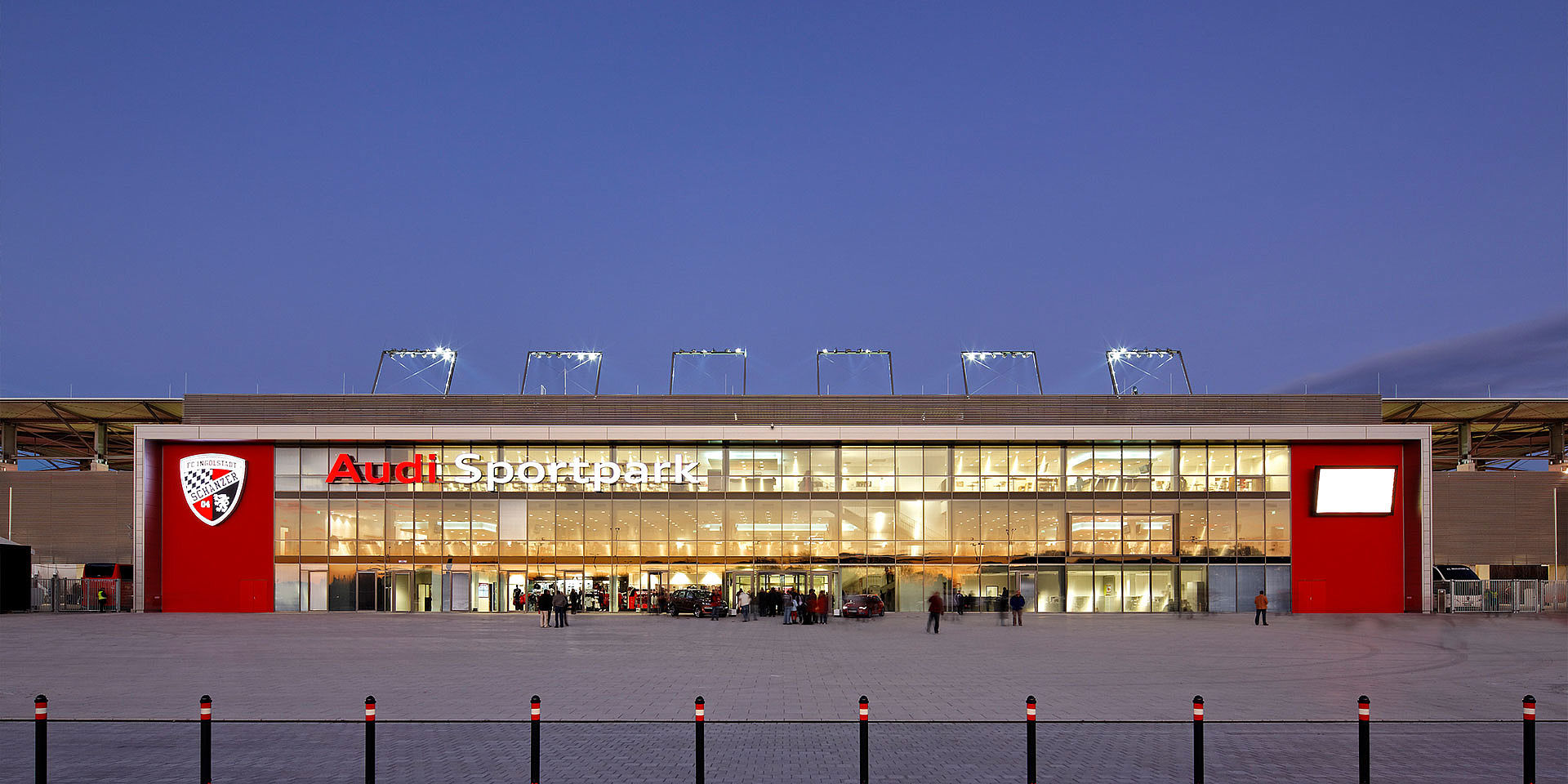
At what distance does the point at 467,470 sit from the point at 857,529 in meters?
17.2

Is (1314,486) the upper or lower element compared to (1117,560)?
upper

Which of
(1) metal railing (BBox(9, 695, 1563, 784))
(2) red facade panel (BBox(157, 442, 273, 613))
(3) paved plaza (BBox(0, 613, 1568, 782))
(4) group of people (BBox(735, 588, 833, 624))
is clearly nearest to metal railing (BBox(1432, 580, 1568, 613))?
(3) paved plaza (BBox(0, 613, 1568, 782))

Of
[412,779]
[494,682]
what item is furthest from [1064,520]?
[412,779]

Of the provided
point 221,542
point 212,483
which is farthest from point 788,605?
point 212,483

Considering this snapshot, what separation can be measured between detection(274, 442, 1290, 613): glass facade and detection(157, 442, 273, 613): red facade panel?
682 mm

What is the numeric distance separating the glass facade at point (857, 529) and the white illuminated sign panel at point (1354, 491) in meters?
1.46

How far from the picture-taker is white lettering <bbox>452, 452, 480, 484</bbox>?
4978 centimetres

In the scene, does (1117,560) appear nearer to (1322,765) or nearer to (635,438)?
(635,438)

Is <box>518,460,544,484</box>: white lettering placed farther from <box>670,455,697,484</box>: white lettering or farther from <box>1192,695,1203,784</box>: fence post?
<box>1192,695,1203,784</box>: fence post

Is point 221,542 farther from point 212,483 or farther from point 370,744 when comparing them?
point 370,744

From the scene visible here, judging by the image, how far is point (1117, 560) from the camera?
49.7 m

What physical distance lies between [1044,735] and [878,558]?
35.2 m

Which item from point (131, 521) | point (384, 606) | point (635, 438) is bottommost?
point (384, 606)

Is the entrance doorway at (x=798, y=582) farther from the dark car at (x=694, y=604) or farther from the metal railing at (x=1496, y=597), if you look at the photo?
the metal railing at (x=1496, y=597)
